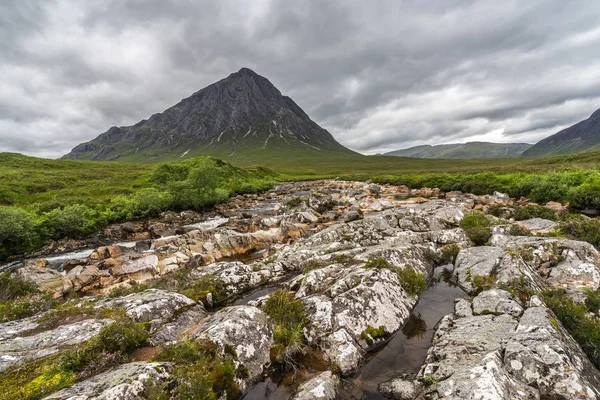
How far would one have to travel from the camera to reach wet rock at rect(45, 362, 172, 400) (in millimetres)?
5832

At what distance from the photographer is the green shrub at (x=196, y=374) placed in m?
6.41

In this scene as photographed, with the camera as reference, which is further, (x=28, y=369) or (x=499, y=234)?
(x=499, y=234)

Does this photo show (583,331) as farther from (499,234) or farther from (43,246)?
(43,246)

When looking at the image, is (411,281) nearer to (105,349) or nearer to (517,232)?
(517,232)

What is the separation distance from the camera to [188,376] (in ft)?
22.2

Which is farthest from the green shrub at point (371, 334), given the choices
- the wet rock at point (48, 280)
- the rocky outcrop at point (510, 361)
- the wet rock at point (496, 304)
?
the wet rock at point (48, 280)

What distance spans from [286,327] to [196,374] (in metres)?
3.70

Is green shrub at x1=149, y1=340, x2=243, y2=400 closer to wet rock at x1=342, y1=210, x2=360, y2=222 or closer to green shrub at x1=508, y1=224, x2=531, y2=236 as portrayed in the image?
green shrub at x1=508, y1=224, x2=531, y2=236

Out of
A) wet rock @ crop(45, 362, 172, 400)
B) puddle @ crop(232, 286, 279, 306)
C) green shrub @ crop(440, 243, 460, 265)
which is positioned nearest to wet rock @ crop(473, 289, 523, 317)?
green shrub @ crop(440, 243, 460, 265)

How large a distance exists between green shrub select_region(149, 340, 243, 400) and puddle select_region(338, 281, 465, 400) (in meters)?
3.26

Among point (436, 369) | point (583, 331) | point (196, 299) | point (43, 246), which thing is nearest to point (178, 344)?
point (196, 299)

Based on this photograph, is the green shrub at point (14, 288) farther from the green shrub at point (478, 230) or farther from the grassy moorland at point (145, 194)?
the green shrub at point (478, 230)

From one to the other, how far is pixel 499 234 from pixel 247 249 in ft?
61.9

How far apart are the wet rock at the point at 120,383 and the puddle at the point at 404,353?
4.90m
